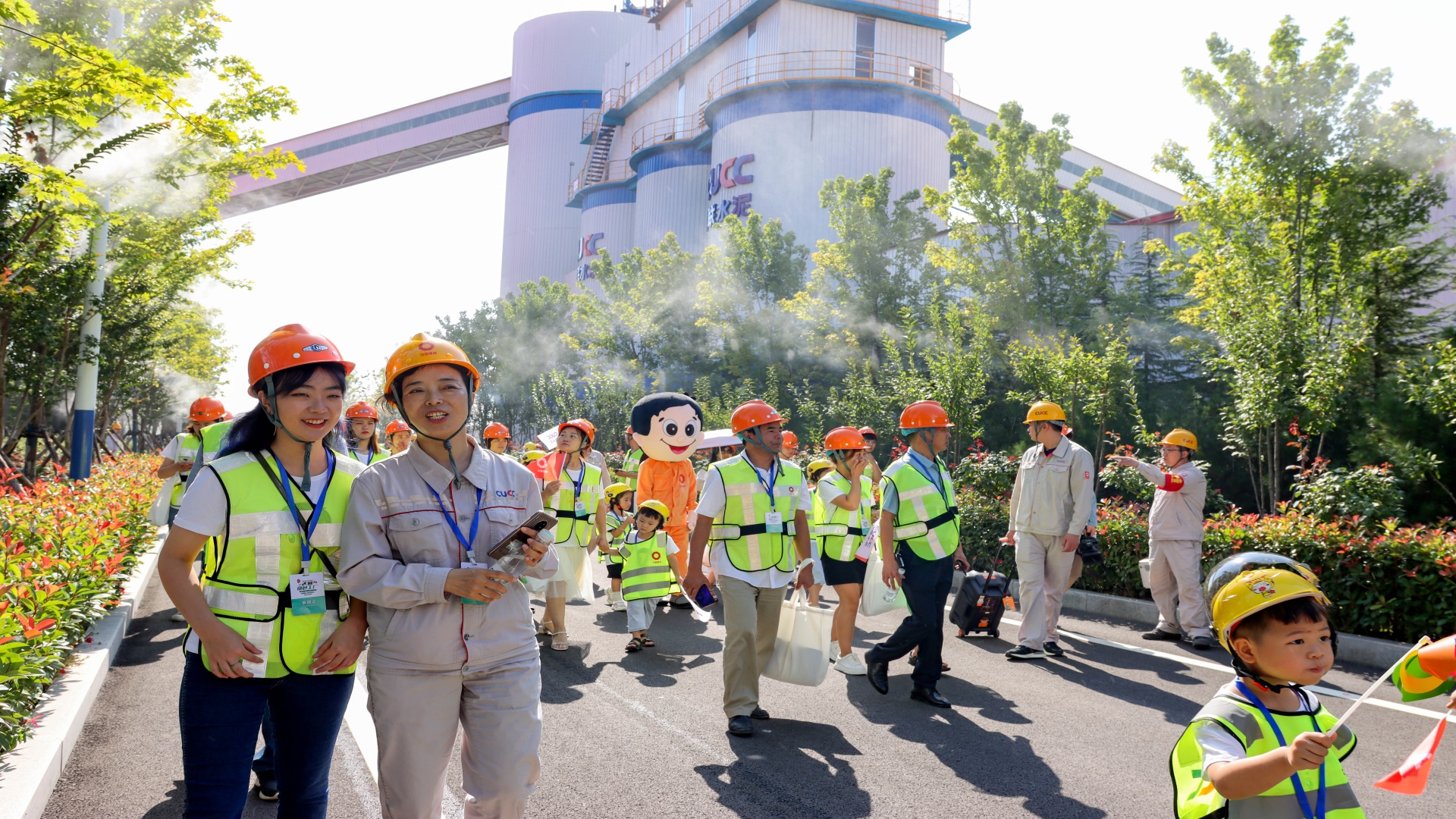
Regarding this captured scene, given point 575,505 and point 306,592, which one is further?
point 575,505

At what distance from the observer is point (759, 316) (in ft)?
97.1

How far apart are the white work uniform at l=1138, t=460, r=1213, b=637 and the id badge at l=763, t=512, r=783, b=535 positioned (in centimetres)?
434

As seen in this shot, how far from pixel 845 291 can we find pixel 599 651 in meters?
19.5

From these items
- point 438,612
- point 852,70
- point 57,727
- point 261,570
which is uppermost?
point 852,70

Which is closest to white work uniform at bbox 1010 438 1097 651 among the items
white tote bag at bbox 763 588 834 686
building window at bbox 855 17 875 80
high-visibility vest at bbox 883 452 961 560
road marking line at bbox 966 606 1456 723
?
road marking line at bbox 966 606 1456 723

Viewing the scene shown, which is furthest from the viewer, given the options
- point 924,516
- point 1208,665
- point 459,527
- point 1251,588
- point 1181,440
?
point 1181,440

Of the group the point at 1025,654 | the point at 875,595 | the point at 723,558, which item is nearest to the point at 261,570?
the point at 723,558

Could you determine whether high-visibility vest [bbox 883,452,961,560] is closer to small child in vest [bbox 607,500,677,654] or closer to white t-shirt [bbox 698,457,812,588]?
white t-shirt [bbox 698,457,812,588]

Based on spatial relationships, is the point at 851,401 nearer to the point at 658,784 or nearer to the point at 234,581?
the point at 658,784

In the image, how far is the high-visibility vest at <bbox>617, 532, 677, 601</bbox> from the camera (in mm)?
8180

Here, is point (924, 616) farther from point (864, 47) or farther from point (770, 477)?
point (864, 47)

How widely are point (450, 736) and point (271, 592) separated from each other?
667 mm

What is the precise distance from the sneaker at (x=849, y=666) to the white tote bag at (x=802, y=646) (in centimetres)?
139

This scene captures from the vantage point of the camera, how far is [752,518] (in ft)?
18.8
